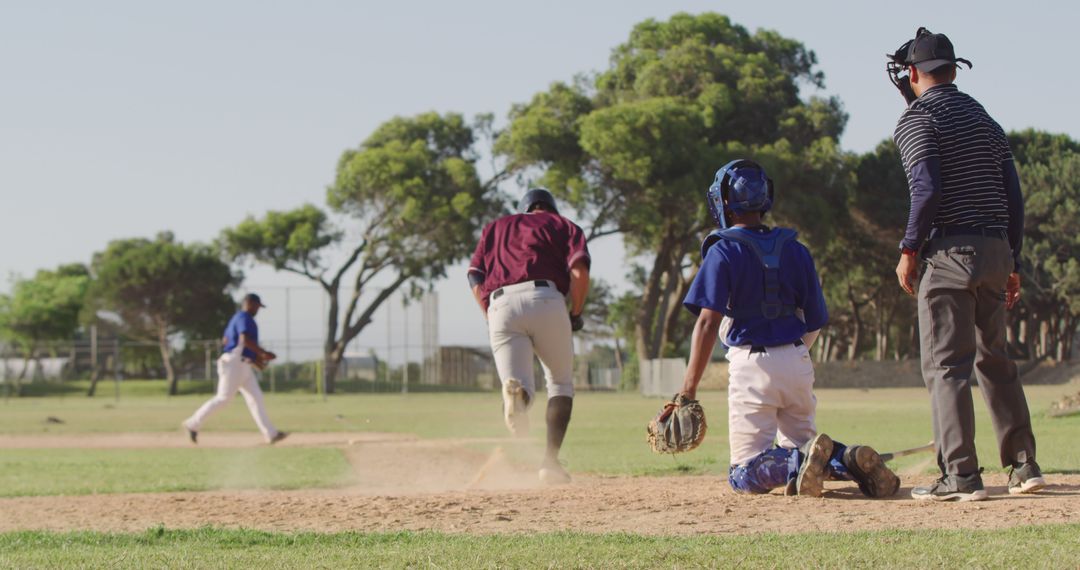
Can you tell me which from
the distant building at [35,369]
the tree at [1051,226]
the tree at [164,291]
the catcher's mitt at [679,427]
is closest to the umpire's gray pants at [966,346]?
the catcher's mitt at [679,427]

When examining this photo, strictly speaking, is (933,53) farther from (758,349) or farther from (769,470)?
(769,470)

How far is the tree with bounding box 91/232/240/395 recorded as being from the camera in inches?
2591

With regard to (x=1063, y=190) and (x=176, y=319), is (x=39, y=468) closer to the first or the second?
(x=1063, y=190)

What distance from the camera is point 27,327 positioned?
7600cm

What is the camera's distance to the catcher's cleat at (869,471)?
246 inches

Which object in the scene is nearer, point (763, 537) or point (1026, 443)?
point (763, 537)

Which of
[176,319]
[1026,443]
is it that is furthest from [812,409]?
[176,319]

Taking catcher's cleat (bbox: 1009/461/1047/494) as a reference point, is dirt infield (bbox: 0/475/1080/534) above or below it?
below

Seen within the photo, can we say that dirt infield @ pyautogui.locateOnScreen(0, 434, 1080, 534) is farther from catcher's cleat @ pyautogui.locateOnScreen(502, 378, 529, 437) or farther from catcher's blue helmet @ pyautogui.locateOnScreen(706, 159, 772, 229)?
catcher's blue helmet @ pyautogui.locateOnScreen(706, 159, 772, 229)

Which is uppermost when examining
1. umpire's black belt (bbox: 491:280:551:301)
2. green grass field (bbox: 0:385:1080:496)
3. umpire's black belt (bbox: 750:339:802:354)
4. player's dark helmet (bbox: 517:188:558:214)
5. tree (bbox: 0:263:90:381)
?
tree (bbox: 0:263:90:381)

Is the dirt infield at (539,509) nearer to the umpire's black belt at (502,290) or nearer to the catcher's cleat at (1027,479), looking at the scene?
the catcher's cleat at (1027,479)

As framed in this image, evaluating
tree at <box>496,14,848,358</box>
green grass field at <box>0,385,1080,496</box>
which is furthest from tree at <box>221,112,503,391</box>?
green grass field at <box>0,385,1080,496</box>

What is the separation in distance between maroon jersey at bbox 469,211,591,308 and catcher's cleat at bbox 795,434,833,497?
7.94 feet

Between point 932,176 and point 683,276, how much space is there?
1713 inches
